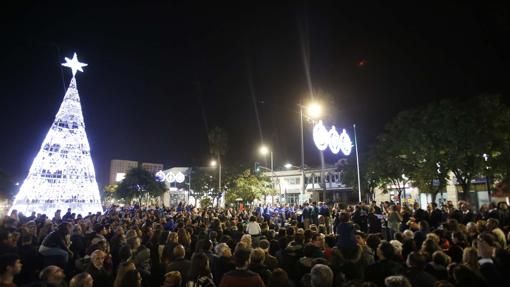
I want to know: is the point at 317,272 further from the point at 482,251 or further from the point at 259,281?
the point at 482,251

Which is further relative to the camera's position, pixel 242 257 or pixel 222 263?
pixel 222 263

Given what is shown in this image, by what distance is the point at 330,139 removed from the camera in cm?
2881

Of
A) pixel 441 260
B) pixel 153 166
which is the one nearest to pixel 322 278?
pixel 441 260

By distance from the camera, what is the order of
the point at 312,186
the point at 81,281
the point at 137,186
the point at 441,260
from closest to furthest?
the point at 81,281
the point at 441,260
the point at 312,186
the point at 137,186

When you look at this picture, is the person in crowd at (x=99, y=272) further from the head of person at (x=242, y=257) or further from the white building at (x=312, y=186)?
the white building at (x=312, y=186)

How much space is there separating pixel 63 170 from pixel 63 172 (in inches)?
6.1

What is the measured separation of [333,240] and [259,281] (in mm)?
3764

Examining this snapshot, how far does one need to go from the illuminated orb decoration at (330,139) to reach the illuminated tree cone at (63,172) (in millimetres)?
18659

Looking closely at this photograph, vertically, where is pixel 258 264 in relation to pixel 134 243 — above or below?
below

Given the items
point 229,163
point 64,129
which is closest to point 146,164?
point 229,163

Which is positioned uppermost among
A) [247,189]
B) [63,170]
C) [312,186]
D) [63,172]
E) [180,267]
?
[63,170]

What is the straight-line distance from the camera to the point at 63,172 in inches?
1032

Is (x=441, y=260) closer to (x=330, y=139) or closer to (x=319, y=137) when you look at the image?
(x=319, y=137)

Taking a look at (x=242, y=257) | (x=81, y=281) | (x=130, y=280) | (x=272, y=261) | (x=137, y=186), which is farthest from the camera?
(x=137, y=186)
